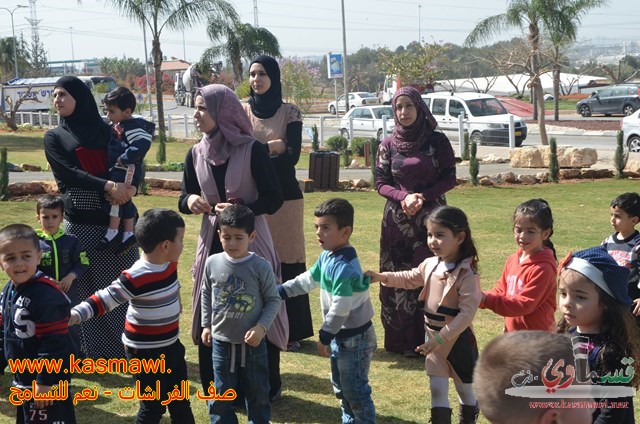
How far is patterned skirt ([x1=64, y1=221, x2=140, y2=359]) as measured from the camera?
6.38 m

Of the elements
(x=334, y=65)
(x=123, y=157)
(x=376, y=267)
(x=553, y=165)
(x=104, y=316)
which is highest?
(x=334, y=65)

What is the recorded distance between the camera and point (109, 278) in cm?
645

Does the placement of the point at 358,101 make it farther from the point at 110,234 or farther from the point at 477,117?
the point at 110,234

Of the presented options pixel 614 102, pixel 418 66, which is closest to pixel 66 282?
pixel 614 102

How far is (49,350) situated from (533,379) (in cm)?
273

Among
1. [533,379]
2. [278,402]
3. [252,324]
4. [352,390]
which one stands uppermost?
[533,379]

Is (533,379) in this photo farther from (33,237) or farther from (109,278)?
(109,278)

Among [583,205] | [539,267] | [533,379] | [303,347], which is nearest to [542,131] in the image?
[583,205]

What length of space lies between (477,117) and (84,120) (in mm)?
21528

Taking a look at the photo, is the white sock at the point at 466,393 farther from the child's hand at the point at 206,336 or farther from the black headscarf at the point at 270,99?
the black headscarf at the point at 270,99

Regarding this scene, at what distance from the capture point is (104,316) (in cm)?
642

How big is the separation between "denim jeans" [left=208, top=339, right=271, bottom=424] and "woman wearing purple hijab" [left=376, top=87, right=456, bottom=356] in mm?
1962

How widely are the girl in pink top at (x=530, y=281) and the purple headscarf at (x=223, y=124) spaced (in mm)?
1783

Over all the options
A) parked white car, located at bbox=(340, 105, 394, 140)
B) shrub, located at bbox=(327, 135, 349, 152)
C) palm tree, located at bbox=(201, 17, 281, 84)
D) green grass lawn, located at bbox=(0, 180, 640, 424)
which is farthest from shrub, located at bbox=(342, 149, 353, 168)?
palm tree, located at bbox=(201, 17, 281, 84)
